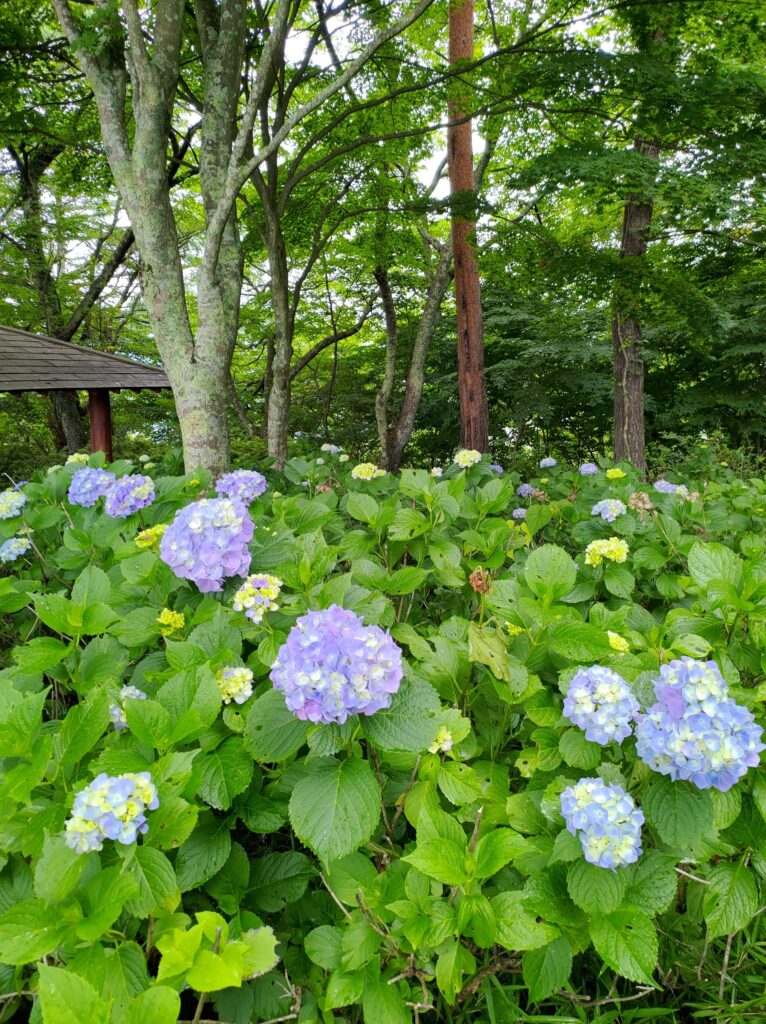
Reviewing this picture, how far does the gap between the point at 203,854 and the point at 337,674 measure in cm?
46

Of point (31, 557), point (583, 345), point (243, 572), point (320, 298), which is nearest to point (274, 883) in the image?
point (243, 572)

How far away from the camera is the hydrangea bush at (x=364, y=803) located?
81 cm

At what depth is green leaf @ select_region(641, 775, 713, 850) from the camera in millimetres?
855

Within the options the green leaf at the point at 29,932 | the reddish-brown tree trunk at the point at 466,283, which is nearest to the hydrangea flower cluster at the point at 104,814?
the green leaf at the point at 29,932

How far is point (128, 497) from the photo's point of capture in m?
1.99

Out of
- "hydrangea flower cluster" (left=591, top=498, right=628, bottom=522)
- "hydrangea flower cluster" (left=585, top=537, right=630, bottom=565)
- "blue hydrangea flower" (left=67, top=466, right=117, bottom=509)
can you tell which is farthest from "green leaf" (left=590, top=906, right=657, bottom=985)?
"blue hydrangea flower" (left=67, top=466, right=117, bottom=509)

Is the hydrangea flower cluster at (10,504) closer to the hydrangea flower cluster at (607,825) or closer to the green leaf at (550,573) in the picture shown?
the green leaf at (550,573)

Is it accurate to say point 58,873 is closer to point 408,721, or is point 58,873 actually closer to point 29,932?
point 29,932

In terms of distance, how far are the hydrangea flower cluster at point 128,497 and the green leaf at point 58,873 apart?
4.49 ft

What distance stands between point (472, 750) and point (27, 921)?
0.77 meters

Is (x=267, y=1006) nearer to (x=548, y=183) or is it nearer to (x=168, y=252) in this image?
(x=168, y=252)

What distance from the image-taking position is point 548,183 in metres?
4.04

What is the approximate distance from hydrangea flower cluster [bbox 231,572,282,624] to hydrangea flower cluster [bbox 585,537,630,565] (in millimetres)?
989

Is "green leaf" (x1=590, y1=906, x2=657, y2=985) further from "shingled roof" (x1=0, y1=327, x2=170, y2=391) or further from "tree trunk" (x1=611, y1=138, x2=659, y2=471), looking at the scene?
"shingled roof" (x1=0, y1=327, x2=170, y2=391)
